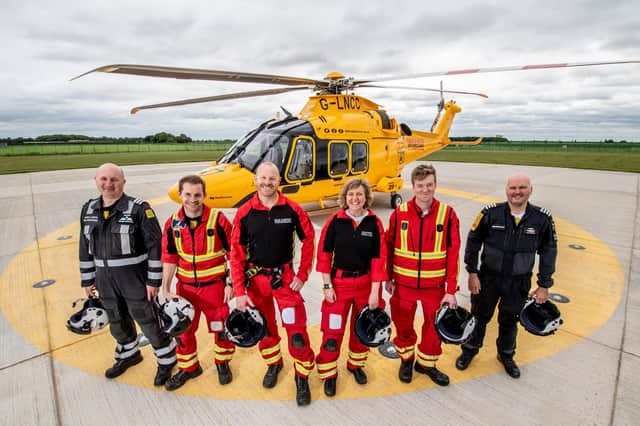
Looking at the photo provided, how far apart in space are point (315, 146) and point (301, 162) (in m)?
0.49

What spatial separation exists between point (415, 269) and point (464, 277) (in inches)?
96.3

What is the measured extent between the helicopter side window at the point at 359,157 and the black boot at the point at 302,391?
18.6 ft

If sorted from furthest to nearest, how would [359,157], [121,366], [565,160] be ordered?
[565,160], [359,157], [121,366]

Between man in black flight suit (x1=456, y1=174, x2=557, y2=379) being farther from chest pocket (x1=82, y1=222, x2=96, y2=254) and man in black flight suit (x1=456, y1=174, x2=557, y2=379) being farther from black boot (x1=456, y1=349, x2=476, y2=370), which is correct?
chest pocket (x1=82, y1=222, x2=96, y2=254)

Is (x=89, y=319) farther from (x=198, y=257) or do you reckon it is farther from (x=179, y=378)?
(x=198, y=257)

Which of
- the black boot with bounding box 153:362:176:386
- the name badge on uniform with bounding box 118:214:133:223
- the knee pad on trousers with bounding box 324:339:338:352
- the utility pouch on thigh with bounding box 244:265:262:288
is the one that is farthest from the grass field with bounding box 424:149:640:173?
the name badge on uniform with bounding box 118:214:133:223

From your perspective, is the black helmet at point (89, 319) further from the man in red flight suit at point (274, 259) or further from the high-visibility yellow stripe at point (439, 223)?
the high-visibility yellow stripe at point (439, 223)

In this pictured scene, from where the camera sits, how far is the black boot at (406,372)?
270 cm

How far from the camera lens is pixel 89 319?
104 inches

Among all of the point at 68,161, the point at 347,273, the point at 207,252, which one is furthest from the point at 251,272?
the point at 68,161

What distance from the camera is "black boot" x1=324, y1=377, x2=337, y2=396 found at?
256cm

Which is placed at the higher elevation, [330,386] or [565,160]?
[565,160]

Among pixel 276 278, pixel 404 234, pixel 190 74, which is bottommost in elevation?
pixel 276 278

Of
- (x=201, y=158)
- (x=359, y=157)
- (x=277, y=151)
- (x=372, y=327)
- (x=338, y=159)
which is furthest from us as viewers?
(x=201, y=158)
